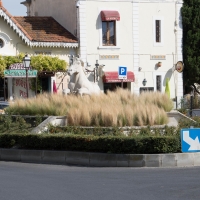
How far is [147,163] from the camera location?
18641 millimetres

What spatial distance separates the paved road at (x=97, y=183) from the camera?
42.9 ft

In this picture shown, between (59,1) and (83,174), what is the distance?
30.5 m

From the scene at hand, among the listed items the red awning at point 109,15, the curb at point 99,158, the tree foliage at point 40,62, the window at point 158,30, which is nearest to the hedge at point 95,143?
the curb at point 99,158

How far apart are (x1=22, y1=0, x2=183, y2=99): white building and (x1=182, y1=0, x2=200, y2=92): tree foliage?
45 cm

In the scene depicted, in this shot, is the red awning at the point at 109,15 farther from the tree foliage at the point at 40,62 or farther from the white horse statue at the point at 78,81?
the white horse statue at the point at 78,81

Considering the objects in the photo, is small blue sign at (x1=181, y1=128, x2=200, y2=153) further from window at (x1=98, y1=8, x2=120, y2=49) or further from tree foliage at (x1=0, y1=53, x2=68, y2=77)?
window at (x1=98, y1=8, x2=120, y2=49)

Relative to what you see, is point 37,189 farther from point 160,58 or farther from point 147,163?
point 160,58

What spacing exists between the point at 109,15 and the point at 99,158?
24.7 m

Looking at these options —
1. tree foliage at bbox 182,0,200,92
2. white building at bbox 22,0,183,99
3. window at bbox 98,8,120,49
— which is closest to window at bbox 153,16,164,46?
white building at bbox 22,0,183,99

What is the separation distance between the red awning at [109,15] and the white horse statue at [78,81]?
1515cm

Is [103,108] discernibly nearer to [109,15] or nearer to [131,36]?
[109,15]

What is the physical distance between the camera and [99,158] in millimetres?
19391

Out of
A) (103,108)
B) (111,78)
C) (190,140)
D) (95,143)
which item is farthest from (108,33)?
(190,140)

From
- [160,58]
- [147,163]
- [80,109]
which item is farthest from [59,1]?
[147,163]
